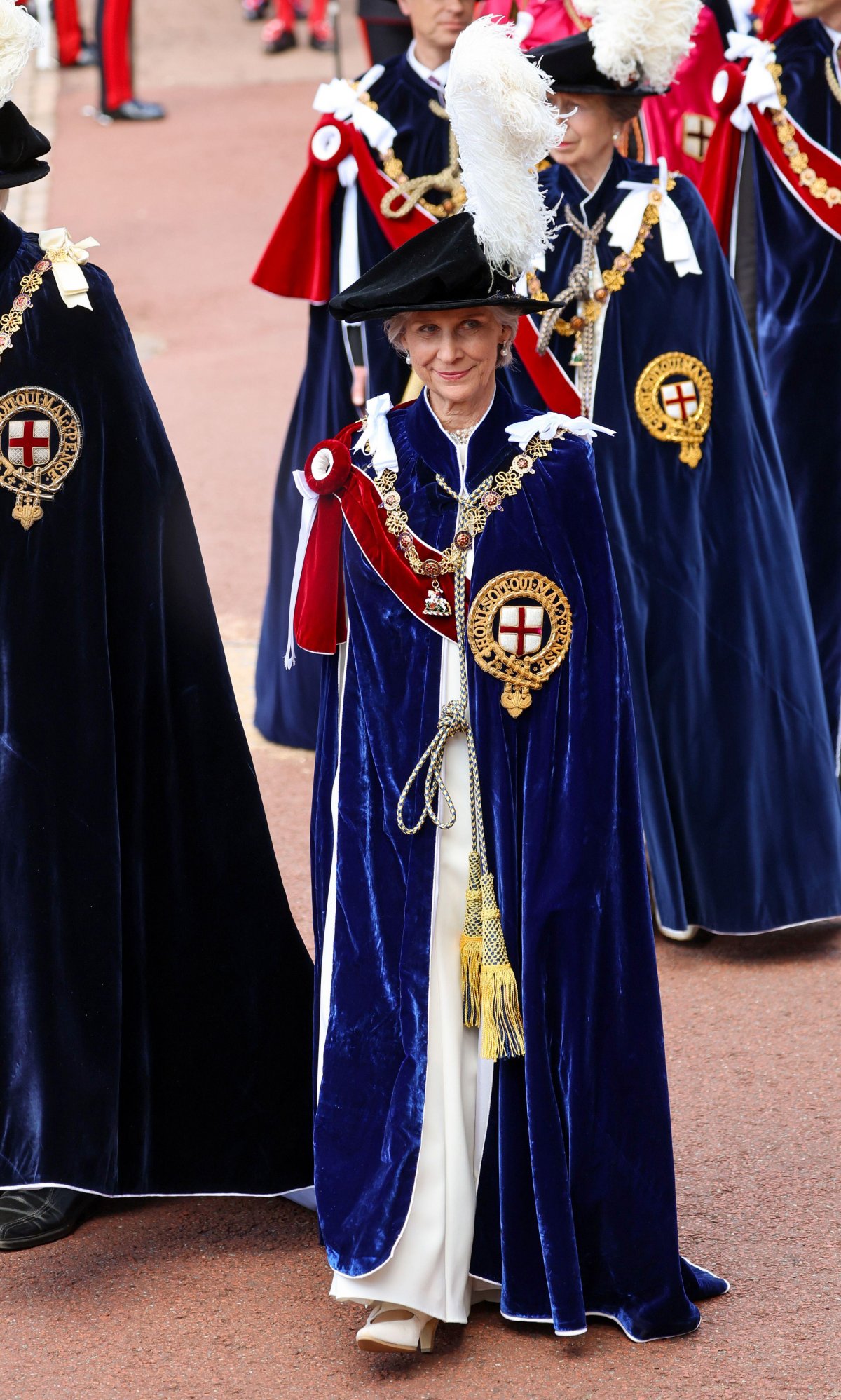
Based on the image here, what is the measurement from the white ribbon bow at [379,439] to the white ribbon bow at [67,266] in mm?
585

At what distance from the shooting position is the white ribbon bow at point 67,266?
148 inches

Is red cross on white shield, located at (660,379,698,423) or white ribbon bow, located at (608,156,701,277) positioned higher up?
white ribbon bow, located at (608,156,701,277)

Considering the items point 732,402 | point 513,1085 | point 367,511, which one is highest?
point 732,402

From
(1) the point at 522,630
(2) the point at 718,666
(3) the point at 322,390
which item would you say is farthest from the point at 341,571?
(3) the point at 322,390

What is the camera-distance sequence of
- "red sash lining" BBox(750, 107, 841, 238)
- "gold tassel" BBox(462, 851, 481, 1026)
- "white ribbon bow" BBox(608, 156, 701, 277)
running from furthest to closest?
1. "red sash lining" BBox(750, 107, 841, 238)
2. "white ribbon bow" BBox(608, 156, 701, 277)
3. "gold tassel" BBox(462, 851, 481, 1026)

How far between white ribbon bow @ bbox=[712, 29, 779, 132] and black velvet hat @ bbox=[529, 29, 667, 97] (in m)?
0.97

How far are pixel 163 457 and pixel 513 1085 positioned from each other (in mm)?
1393

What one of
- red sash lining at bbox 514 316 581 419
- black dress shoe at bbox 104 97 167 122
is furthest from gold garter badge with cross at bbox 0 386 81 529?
black dress shoe at bbox 104 97 167 122

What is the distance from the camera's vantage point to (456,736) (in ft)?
11.6

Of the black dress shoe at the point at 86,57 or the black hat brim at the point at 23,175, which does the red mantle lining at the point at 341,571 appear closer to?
the black hat brim at the point at 23,175

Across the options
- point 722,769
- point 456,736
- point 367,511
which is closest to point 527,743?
point 456,736

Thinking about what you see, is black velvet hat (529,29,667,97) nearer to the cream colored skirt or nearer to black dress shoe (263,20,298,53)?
the cream colored skirt

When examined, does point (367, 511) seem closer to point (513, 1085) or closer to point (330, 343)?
Answer: point (513, 1085)

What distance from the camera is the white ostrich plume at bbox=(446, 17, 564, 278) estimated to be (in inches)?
134
